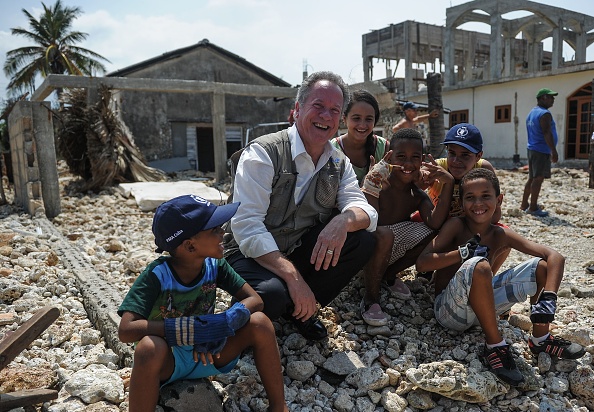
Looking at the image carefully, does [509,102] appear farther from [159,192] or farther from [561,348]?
[561,348]

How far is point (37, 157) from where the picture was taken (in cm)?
701

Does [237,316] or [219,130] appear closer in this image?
[237,316]

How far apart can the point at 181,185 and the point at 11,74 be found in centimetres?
2144

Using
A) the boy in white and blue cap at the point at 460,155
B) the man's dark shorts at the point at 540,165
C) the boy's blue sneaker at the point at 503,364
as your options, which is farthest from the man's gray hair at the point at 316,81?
the man's dark shorts at the point at 540,165

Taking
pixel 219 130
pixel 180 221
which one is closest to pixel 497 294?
pixel 180 221

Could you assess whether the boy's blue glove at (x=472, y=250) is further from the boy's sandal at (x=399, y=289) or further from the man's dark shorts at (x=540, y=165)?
the man's dark shorts at (x=540, y=165)

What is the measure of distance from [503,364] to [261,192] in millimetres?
1550

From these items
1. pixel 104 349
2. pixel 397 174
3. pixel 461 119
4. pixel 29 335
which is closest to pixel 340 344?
pixel 397 174

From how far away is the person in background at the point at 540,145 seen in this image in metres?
6.61

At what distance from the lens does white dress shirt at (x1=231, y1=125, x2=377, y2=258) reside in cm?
241

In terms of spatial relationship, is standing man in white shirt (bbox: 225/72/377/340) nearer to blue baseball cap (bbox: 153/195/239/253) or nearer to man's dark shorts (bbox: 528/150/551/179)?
blue baseball cap (bbox: 153/195/239/253)

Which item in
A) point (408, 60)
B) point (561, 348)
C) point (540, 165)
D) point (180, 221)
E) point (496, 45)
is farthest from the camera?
point (408, 60)

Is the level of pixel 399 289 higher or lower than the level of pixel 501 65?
lower

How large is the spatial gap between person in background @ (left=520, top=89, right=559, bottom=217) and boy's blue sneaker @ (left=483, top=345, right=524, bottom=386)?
4.99 m
